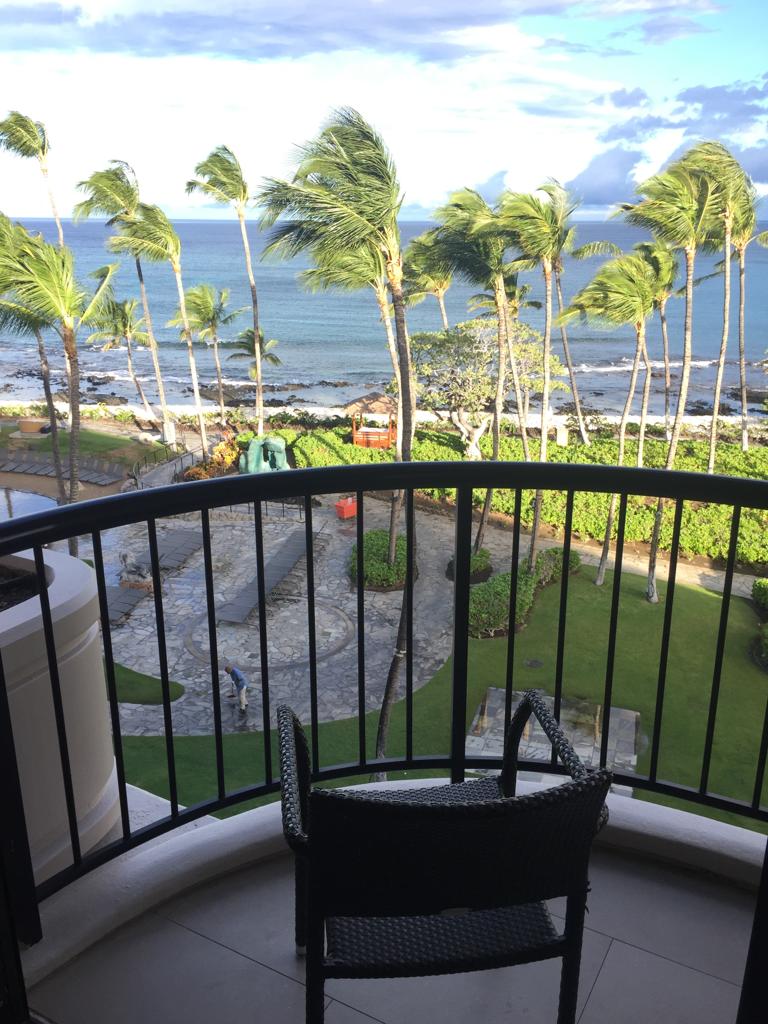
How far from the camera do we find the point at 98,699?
2189mm

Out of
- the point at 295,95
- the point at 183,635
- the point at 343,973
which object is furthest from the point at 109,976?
the point at 295,95

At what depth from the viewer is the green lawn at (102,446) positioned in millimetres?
25719

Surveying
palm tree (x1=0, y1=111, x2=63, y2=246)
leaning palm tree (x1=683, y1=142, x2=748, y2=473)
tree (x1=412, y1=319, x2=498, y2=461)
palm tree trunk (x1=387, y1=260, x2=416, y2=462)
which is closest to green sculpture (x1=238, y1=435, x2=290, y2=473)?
tree (x1=412, y1=319, x2=498, y2=461)

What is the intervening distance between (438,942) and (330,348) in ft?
172

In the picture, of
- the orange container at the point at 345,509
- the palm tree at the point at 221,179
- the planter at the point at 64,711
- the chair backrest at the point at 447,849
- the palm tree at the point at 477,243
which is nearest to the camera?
the chair backrest at the point at 447,849

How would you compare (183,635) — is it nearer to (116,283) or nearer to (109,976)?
(109,976)

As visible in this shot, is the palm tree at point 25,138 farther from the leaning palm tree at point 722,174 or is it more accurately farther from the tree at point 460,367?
the leaning palm tree at point 722,174

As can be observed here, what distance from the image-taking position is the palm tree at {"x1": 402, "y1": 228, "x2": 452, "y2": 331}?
61.7 ft

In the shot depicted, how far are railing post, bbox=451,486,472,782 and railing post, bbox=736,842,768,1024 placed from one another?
70 centimetres

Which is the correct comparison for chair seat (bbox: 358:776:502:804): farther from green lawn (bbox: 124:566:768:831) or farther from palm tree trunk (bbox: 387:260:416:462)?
palm tree trunk (bbox: 387:260:416:462)

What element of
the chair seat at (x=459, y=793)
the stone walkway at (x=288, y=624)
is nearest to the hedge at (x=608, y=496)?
the stone walkway at (x=288, y=624)

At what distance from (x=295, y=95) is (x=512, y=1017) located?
3152 inches

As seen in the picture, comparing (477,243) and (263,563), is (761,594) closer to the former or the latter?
(477,243)

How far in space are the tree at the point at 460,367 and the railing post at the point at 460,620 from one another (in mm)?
20475
